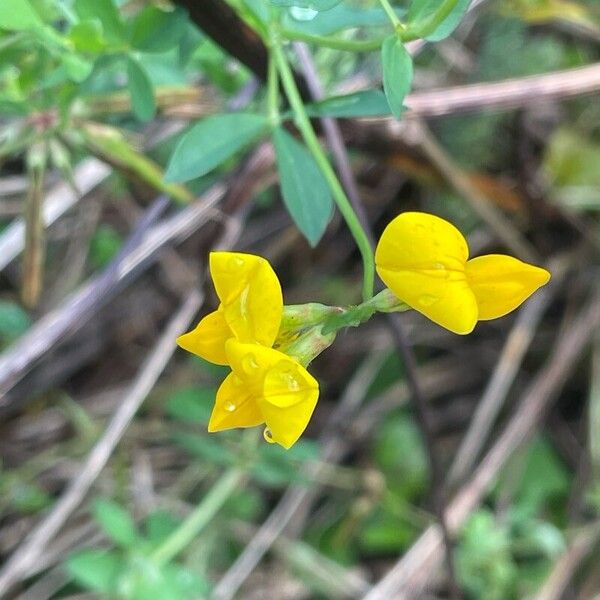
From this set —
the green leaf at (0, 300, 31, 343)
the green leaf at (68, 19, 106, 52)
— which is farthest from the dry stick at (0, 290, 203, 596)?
the green leaf at (68, 19, 106, 52)

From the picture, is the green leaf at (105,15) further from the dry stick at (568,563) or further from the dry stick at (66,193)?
the dry stick at (568,563)

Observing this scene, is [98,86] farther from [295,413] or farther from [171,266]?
[295,413]

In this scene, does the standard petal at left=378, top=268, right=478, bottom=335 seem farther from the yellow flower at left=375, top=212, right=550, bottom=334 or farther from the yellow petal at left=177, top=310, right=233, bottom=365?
the yellow petal at left=177, top=310, right=233, bottom=365

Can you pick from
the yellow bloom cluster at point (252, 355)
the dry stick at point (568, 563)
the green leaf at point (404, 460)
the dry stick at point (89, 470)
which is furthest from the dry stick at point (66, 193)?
the dry stick at point (568, 563)

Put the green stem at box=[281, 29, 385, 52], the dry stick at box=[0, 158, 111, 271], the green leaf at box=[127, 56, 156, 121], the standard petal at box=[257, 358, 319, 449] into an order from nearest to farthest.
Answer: the standard petal at box=[257, 358, 319, 449] → the green stem at box=[281, 29, 385, 52] → the green leaf at box=[127, 56, 156, 121] → the dry stick at box=[0, 158, 111, 271]

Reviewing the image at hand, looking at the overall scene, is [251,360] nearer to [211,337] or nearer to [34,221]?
[211,337]

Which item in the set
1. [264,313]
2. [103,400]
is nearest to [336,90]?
[103,400]

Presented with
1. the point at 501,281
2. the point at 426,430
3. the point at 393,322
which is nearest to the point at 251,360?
the point at 501,281
